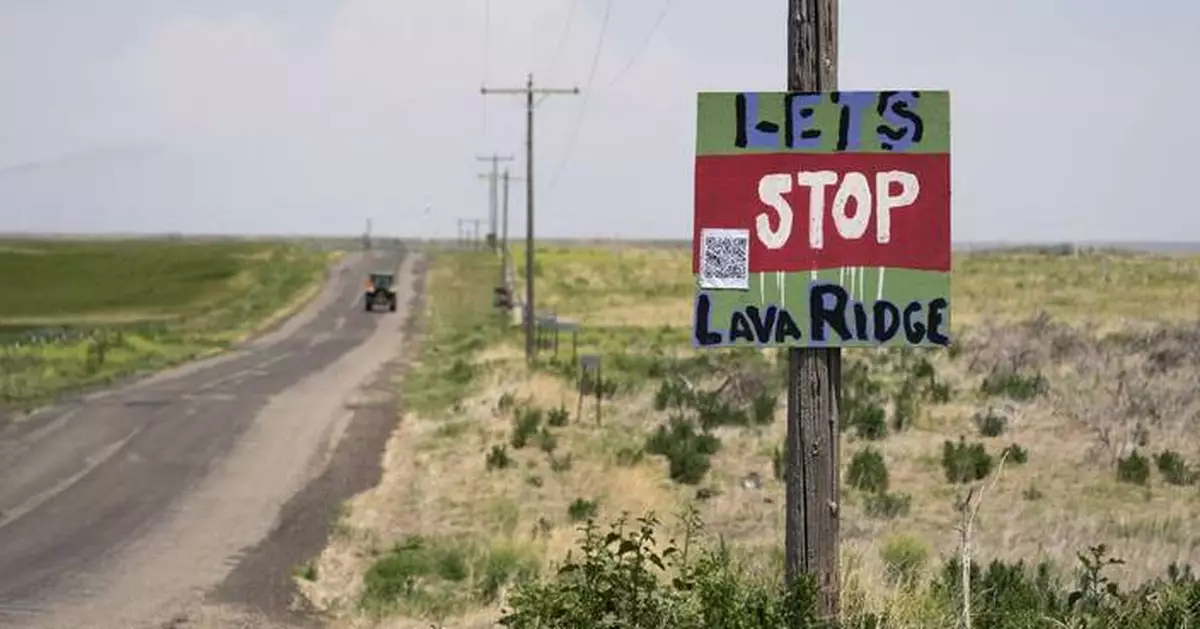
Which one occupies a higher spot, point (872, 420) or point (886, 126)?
point (886, 126)

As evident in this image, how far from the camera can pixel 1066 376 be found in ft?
81.0

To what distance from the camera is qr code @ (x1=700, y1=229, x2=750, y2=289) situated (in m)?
5.46

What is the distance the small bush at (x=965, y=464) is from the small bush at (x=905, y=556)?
14.4 ft

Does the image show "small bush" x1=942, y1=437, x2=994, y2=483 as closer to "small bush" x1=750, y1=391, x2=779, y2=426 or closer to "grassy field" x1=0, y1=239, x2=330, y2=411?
"small bush" x1=750, y1=391, x2=779, y2=426

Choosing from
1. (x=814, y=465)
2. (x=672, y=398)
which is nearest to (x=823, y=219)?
(x=814, y=465)

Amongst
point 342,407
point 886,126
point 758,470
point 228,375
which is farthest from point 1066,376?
point 886,126

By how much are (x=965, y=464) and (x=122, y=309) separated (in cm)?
6050

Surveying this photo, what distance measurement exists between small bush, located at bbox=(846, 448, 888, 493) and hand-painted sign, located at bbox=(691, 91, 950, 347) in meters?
9.65

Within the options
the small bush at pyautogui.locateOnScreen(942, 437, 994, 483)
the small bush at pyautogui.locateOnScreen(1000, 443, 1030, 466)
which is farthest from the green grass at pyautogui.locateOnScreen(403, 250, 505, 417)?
the small bush at pyautogui.locateOnScreen(1000, 443, 1030, 466)

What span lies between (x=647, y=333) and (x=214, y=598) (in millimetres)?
38096

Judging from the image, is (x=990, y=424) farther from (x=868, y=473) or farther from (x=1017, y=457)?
(x=868, y=473)

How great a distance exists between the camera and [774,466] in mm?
16141

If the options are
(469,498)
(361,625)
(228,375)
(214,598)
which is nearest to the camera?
(361,625)

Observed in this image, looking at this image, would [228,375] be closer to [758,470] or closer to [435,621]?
[758,470]
